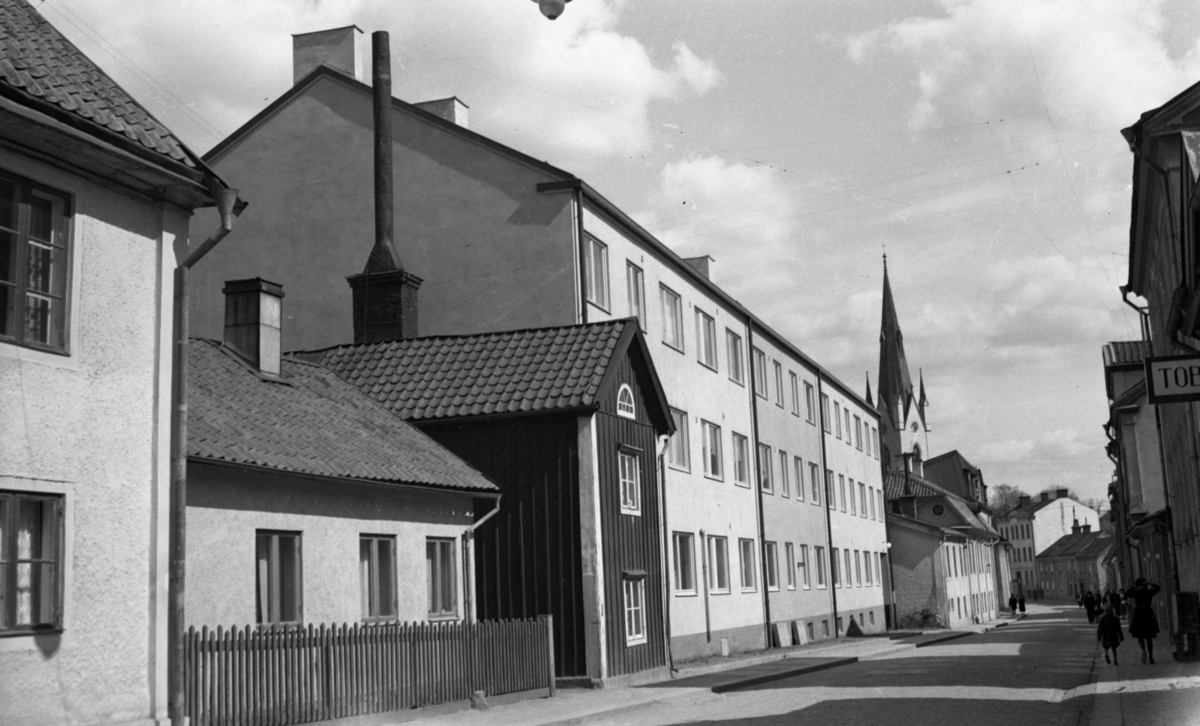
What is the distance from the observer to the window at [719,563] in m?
31.8

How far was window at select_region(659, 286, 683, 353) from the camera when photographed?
99.1ft

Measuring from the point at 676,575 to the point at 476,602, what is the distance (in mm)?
8391

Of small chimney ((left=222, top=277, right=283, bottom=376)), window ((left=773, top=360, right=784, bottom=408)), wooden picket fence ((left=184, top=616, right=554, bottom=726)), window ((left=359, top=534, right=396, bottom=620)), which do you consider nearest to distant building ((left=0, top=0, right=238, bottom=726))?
wooden picket fence ((left=184, top=616, right=554, bottom=726))

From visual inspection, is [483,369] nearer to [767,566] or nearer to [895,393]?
[767,566]

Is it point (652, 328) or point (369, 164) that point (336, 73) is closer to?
point (369, 164)

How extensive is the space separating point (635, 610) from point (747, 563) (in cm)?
→ 1271

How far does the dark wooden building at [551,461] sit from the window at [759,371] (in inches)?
602

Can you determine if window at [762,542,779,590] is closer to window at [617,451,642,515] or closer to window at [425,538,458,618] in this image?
window at [617,451,642,515]

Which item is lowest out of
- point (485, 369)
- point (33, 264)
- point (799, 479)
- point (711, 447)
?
point (33, 264)

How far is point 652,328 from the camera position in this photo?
1142 inches

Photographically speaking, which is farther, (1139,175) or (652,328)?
(652,328)

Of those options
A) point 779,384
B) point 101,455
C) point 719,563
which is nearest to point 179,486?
point 101,455

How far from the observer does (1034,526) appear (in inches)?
6540

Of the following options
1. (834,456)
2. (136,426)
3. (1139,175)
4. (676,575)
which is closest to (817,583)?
(834,456)
